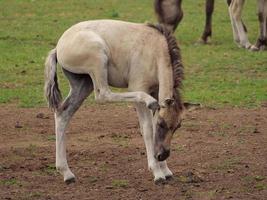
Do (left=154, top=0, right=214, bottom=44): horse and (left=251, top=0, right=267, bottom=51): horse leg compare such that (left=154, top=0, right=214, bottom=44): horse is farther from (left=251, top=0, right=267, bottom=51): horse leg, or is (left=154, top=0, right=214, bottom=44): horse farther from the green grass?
(left=251, top=0, right=267, bottom=51): horse leg

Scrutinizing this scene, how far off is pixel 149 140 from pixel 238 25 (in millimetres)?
8628

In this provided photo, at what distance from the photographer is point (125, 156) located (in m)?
9.53

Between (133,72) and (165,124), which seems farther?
(133,72)

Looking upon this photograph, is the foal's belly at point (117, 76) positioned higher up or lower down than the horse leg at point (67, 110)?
higher up

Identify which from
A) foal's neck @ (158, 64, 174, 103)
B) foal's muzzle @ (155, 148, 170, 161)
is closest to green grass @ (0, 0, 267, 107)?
foal's neck @ (158, 64, 174, 103)

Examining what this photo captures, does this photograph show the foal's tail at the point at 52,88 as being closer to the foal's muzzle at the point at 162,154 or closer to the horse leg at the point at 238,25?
the foal's muzzle at the point at 162,154

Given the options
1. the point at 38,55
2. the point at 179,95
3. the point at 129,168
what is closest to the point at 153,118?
the point at 179,95

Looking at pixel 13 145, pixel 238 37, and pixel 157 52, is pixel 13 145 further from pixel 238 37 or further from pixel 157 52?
pixel 238 37

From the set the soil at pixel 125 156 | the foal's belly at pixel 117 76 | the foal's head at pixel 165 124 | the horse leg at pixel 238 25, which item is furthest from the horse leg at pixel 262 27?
the foal's head at pixel 165 124

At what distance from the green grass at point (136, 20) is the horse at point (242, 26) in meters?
0.21

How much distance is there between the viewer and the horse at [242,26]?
16.5 metres

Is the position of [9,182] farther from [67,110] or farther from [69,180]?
A: [67,110]

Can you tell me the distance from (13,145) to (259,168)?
108 inches

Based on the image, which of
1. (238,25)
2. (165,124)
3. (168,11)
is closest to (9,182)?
(165,124)
